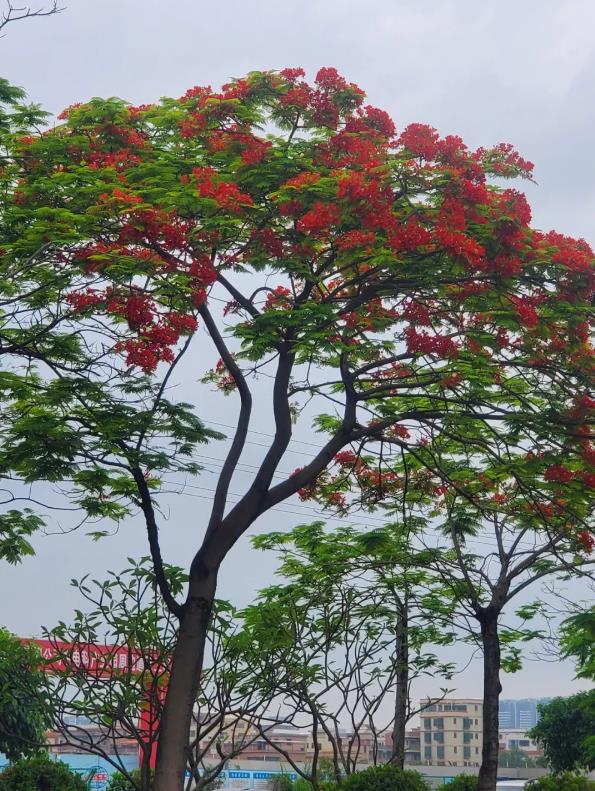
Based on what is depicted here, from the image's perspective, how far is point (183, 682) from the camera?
9.77 m

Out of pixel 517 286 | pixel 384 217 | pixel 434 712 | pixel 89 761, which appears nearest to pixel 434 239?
pixel 384 217

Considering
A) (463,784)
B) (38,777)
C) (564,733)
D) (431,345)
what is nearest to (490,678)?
(463,784)

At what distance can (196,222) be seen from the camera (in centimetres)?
1010

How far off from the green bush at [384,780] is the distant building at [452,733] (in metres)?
64.4

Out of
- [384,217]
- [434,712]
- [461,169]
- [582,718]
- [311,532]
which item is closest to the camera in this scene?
[384,217]

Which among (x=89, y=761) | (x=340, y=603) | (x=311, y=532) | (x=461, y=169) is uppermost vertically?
(x=461, y=169)

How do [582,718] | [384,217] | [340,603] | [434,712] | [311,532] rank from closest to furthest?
[384,217] → [340,603] → [311,532] → [582,718] → [434,712]

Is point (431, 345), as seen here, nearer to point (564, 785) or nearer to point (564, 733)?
point (564, 785)

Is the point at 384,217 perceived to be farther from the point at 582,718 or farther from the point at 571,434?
the point at 582,718

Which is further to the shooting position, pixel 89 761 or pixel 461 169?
pixel 89 761

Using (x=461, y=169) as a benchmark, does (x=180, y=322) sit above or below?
below

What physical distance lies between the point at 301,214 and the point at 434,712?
80.6 m

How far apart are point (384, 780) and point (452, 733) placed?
69494 mm

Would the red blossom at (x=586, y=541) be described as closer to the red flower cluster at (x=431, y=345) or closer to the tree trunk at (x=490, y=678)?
the tree trunk at (x=490, y=678)
